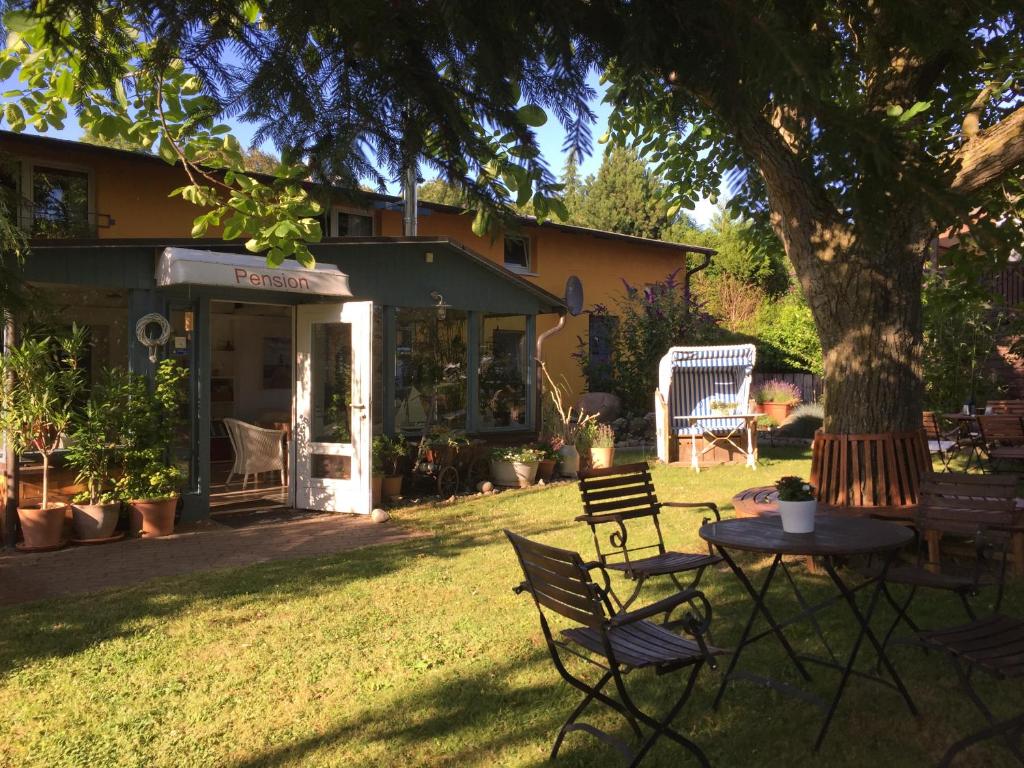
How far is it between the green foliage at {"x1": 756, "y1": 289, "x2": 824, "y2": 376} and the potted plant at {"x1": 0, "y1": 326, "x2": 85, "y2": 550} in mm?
14439

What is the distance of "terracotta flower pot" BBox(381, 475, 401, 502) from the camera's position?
9.12m

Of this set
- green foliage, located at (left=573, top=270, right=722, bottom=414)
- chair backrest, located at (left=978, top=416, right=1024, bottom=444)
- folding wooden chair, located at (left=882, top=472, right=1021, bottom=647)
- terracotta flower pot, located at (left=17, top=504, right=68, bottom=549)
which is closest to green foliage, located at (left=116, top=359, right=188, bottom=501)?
terracotta flower pot, located at (left=17, top=504, right=68, bottom=549)

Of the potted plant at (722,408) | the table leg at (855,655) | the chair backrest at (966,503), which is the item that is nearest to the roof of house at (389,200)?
the table leg at (855,655)

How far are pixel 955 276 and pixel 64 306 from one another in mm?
8229

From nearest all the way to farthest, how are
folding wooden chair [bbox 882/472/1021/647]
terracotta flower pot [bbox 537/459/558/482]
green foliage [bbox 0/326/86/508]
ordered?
folding wooden chair [bbox 882/472/1021/647], green foliage [bbox 0/326/86/508], terracotta flower pot [bbox 537/459/558/482]

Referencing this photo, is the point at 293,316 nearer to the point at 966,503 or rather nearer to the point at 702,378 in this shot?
the point at 702,378

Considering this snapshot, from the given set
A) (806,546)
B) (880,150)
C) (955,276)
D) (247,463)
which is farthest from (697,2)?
(247,463)

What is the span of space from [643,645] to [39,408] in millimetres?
5728

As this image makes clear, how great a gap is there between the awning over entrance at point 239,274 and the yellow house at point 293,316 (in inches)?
0.7

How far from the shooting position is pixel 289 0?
238 centimetres

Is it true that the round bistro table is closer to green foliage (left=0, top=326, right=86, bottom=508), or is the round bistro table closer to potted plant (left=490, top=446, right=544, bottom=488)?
green foliage (left=0, top=326, right=86, bottom=508)

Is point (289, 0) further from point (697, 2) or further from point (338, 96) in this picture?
point (697, 2)

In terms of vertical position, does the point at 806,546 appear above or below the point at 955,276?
below

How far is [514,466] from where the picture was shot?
10.2 meters
